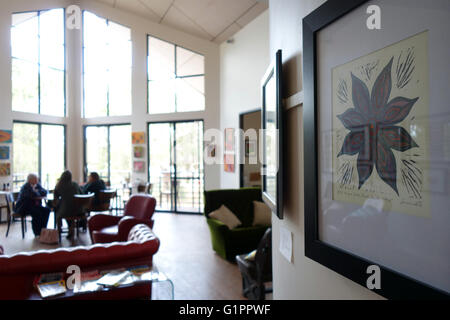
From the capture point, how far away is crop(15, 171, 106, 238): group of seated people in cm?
615

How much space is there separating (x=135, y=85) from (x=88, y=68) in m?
2.05

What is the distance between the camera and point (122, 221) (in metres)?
4.83

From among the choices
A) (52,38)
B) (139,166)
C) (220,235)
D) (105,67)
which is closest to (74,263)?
(220,235)

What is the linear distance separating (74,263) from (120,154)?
803cm

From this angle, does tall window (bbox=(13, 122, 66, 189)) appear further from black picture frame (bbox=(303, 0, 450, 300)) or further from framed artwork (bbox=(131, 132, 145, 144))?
black picture frame (bbox=(303, 0, 450, 300))

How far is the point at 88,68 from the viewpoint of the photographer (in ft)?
34.0

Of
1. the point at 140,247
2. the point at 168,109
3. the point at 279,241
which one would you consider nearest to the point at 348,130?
the point at 279,241

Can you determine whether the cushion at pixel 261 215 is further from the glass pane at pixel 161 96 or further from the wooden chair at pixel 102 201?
the glass pane at pixel 161 96

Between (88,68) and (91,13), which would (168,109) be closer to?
(88,68)

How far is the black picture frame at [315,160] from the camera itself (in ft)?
2.54

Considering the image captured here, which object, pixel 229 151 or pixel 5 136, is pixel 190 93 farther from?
pixel 5 136

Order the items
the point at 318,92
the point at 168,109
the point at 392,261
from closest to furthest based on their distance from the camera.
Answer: the point at 392,261
the point at 318,92
the point at 168,109

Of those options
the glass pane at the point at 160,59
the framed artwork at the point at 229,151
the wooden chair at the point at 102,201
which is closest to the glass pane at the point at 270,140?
the wooden chair at the point at 102,201
